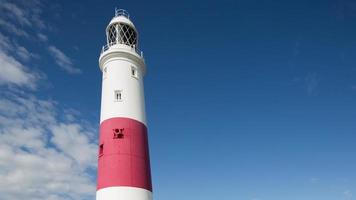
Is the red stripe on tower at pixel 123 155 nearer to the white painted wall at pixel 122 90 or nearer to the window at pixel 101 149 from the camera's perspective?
the window at pixel 101 149

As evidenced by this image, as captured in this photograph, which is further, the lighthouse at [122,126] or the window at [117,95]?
the window at [117,95]

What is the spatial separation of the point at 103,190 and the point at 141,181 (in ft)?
5.66

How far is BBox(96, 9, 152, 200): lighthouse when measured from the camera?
54.1ft

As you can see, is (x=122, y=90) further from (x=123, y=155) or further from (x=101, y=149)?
(x=123, y=155)

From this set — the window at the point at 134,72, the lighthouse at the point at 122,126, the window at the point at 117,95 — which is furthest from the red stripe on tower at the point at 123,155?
the window at the point at 134,72

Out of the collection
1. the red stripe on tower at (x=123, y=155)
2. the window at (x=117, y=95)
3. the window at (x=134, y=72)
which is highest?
the window at (x=134, y=72)

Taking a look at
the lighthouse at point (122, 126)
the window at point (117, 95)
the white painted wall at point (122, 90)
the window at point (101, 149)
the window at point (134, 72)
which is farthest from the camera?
the window at point (134, 72)

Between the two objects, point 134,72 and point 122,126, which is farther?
point 134,72

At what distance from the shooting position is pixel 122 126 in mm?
17422

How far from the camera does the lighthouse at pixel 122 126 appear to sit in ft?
54.1

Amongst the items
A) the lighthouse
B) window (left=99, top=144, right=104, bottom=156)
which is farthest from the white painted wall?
window (left=99, top=144, right=104, bottom=156)

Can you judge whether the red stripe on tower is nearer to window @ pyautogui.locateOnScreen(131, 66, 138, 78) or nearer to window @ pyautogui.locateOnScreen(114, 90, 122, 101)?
window @ pyautogui.locateOnScreen(114, 90, 122, 101)

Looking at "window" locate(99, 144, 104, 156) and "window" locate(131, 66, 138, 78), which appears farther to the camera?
"window" locate(131, 66, 138, 78)

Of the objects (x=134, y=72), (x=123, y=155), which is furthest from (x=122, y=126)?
(x=134, y=72)
